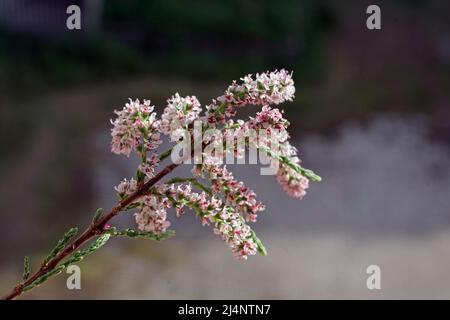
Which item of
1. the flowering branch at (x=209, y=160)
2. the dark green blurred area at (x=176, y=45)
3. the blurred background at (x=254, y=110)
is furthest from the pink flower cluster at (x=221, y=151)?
the dark green blurred area at (x=176, y=45)

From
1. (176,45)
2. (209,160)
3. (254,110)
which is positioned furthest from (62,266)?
(176,45)

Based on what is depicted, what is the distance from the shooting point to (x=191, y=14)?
4.87 metres

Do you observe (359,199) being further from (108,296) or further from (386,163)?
(108,296)

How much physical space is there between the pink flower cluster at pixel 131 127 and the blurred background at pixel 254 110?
8.27 feet

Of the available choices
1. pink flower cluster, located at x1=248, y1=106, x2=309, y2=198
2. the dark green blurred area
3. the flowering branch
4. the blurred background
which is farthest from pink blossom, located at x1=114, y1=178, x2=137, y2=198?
the dark green blurred area

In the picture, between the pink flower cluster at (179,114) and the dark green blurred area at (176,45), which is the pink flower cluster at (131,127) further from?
the dark green blurred area at (176,45)

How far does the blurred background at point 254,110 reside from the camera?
319 cm

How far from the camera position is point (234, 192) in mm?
479

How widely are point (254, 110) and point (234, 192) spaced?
3.83m

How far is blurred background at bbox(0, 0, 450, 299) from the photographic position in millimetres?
3188

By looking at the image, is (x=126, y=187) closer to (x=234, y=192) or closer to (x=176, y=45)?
(x=234, y=192)

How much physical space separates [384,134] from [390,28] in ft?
4.33

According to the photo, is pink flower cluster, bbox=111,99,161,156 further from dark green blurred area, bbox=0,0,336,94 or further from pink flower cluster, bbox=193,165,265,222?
dark green blurred area, bbox=0,0,336,94
